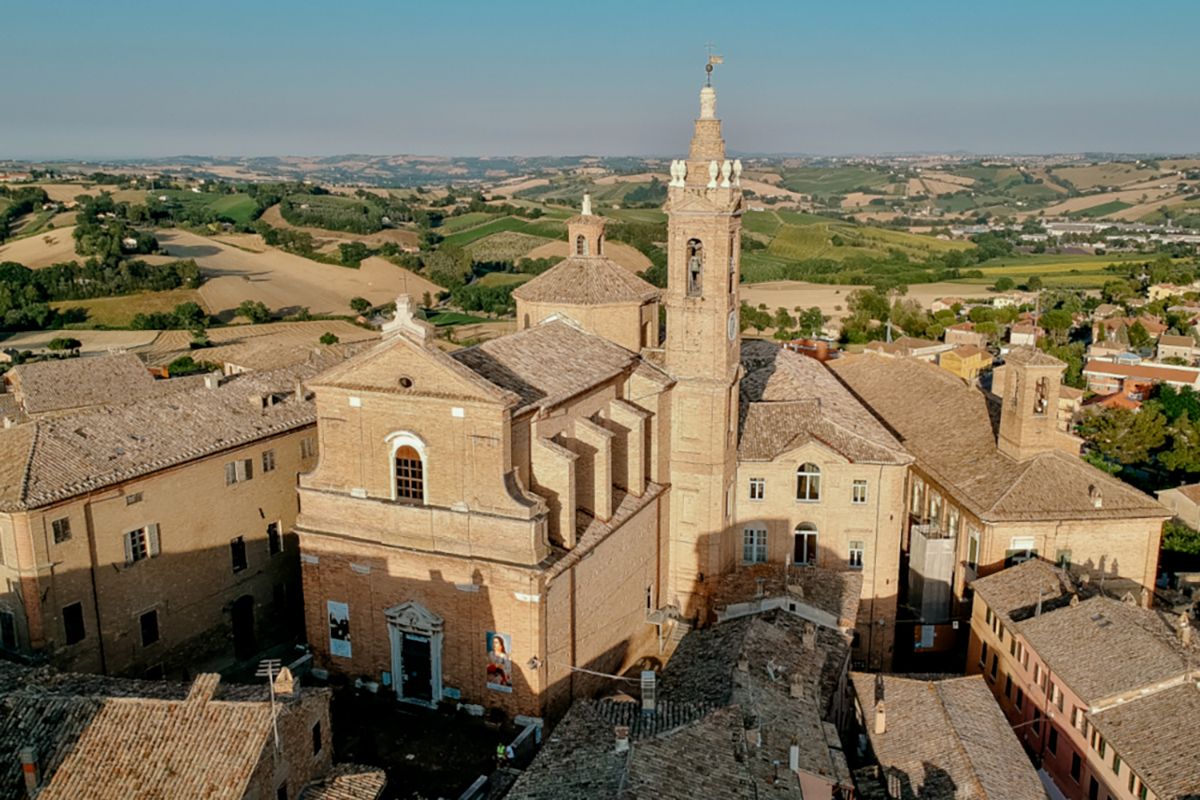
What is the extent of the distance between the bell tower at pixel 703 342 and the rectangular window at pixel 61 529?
1788 centimetres

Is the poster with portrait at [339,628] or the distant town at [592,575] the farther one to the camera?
the poster with portrait at [339,628]

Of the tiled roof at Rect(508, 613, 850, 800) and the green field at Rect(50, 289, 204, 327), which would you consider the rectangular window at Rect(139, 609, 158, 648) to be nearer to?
the tiled roof at Rect(508, 613, 850, 800)

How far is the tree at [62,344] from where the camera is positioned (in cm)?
7588

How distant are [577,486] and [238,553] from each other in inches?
461

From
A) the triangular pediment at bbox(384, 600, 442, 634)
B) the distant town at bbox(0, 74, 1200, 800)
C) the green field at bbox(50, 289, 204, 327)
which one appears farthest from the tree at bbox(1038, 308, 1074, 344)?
the triangular pediment at bbox(384, 600, 442, 634)

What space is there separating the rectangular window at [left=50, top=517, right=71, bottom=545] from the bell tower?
58.7ft

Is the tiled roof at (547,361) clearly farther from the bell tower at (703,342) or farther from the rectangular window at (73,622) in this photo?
the rectangular window at (73,622)

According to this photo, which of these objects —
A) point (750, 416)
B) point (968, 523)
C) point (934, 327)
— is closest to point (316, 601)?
point (750, 416)

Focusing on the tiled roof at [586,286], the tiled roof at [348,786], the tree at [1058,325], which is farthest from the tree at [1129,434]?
the tiled roof at [348,786]

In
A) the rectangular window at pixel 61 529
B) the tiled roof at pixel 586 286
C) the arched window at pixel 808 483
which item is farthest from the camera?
the tiled roof at pixel 586 286

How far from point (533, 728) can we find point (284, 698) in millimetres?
7655

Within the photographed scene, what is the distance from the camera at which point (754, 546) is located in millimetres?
35406

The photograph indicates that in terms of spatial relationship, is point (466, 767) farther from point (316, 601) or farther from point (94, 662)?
point (94, 662)

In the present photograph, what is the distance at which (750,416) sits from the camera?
118ft
